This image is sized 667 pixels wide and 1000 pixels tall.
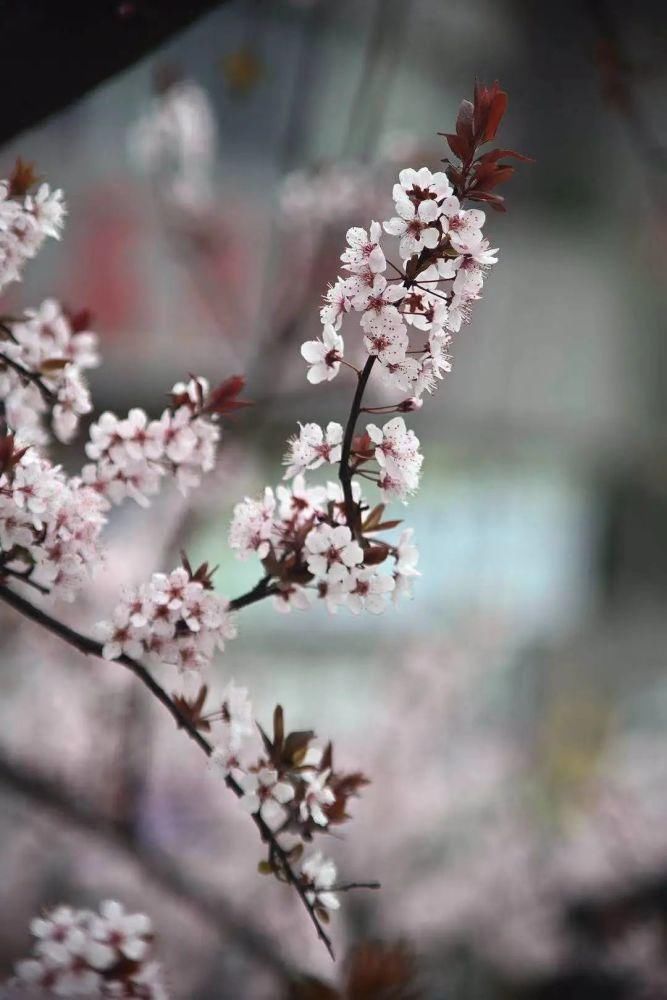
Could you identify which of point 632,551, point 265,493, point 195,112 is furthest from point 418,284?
point 632,551

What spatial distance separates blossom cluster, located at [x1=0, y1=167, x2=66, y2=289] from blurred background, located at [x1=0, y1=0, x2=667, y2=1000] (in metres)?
0.10

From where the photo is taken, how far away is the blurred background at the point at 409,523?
5.03ft

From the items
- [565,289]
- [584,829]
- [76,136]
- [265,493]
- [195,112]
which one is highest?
[565,289]

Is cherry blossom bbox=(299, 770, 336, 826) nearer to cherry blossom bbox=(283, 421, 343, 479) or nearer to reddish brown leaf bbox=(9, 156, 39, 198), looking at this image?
cherry blossom bbox=(283, 421, 343, 479)

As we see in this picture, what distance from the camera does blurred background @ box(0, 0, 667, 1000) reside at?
1533 millimetres

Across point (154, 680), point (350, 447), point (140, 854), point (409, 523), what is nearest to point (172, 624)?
point (154, 680)

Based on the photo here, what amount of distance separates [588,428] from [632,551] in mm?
617

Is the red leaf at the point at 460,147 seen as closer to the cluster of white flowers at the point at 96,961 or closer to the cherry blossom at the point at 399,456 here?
the cherry blossom at the point at 399,456

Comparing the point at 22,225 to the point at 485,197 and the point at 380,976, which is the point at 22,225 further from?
the point at 380,976

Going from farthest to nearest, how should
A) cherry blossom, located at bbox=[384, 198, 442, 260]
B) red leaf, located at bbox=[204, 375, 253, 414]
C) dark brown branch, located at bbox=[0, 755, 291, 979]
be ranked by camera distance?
dark brown branch, located at bbox=[0, 755, 291, 979]
red leaf, located at bbox=[204, 375, 253, 414]
cherry blossom, located at bbox=[384, 198, 442, 260]

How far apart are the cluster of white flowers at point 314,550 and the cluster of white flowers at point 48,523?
79 millimetres

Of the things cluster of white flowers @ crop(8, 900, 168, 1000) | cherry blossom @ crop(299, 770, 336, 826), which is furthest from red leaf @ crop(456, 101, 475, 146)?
cluster of white flowers @ crop(8, 900, 168, 1000)

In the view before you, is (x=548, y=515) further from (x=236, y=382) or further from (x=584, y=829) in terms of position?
(x=236, y=382)

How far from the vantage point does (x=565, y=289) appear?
385 cm
